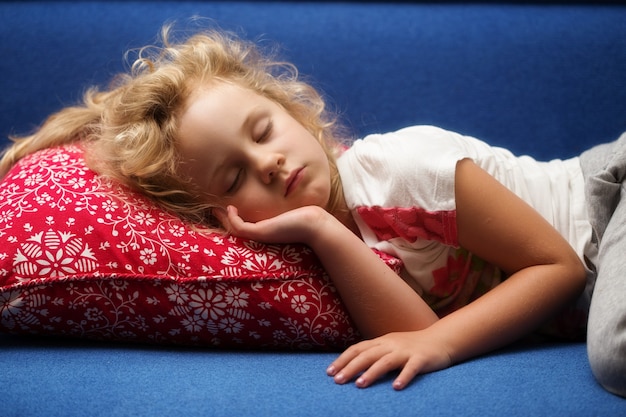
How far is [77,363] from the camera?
1031 millimetres

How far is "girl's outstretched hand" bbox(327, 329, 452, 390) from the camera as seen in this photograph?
0.93m

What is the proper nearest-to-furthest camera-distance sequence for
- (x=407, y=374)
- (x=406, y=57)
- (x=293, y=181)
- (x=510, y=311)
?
(x=407, y=374) → (x=510, y=311) → (x=293, y=181) → (x=406, y=57)

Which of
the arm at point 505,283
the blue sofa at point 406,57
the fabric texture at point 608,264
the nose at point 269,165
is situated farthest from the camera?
the blue sofa at point 406,57

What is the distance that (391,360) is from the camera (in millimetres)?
948

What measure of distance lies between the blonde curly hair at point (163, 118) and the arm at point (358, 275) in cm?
14

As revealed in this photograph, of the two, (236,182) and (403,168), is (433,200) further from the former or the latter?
(236,182)

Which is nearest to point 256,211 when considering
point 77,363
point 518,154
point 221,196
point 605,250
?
point 221,196

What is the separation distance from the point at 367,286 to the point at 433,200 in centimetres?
16

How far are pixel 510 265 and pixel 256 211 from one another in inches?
15.4

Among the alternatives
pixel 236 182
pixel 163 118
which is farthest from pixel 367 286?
pixel 163 118

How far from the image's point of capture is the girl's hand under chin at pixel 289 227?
3.58 feet

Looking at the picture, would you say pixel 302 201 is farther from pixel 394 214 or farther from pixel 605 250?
pixel 605 250

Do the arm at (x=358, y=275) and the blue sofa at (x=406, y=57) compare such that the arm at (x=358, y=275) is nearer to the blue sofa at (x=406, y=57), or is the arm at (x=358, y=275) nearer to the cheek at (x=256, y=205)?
the cheek at (x=256, y=205)

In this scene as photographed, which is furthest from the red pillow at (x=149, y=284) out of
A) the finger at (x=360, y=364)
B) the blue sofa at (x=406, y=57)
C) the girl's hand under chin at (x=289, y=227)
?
the blue sofa at (x=406, y=57)
